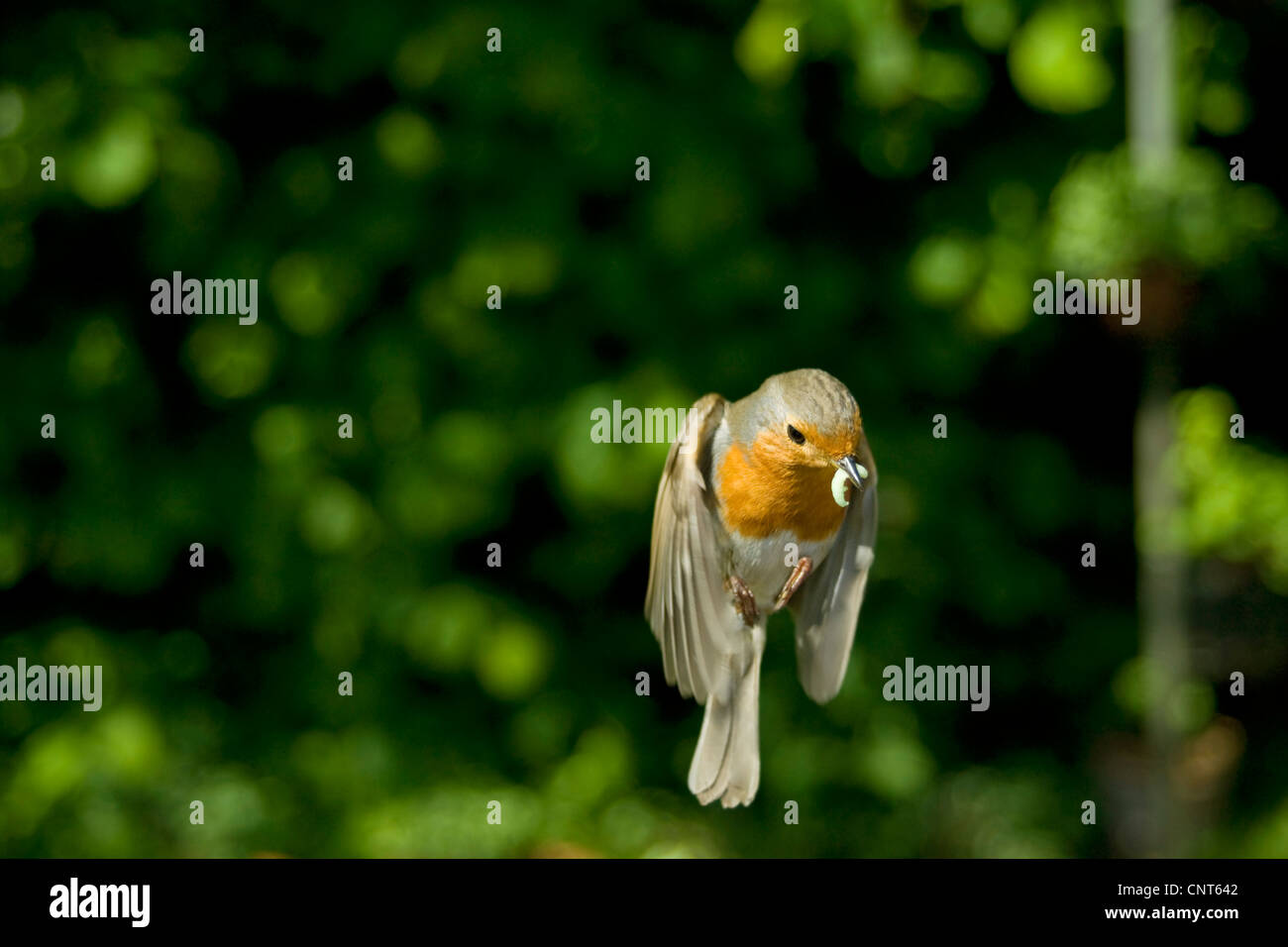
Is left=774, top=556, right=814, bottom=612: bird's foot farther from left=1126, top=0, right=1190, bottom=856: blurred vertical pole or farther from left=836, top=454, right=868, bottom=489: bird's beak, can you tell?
left=1126, top=0, right=1190, bottom=856: blurred vertical pole

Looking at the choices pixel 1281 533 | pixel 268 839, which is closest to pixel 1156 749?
pixel 1281 533

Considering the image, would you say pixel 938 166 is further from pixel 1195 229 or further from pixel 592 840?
pixel 592 840

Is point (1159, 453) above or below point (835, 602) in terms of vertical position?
above

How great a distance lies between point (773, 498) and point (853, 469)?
112mm

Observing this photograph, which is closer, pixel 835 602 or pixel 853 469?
pixel 853 469

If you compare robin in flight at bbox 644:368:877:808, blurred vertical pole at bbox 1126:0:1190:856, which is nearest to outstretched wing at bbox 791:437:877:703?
robin in flight at bbox 644:368:877:808

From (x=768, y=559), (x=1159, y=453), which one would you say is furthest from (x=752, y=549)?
(x=1159, y=453)

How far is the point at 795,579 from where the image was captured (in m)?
0.77

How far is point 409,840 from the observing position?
2.06 m

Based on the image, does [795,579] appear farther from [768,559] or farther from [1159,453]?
[1159,453]

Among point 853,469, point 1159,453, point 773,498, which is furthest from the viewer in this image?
point 1159,453

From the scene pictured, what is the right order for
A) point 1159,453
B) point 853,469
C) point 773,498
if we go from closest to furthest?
point 853,469, point 773,498, point 1159,453

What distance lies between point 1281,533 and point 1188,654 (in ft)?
0.55

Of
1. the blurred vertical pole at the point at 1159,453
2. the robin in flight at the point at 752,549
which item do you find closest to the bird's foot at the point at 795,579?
the robin in flight at the point at 752,549
